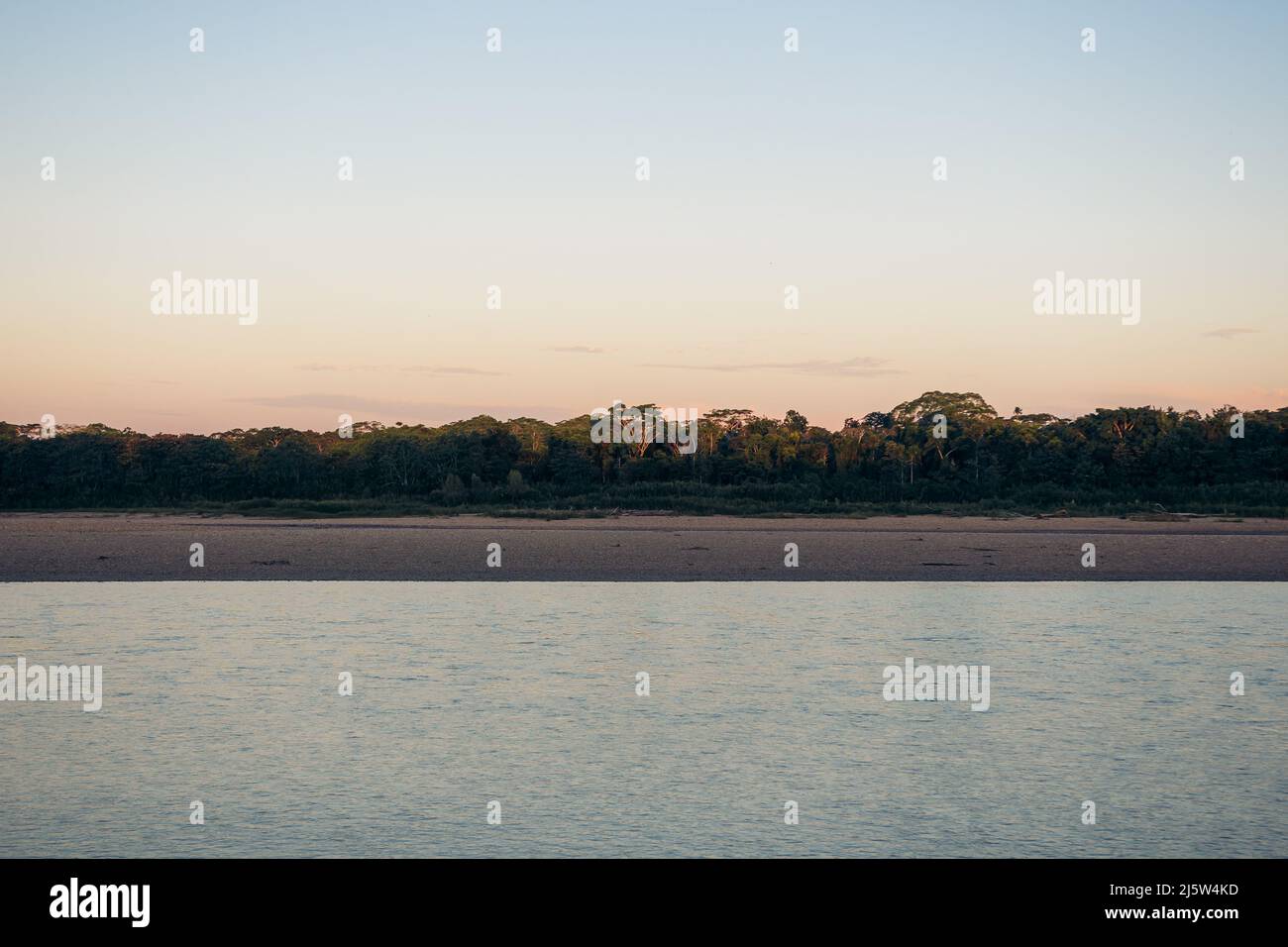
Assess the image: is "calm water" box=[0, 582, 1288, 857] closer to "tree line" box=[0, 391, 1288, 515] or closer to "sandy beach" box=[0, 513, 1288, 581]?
"sandy beach" box=[0, 513, 1288, 581]

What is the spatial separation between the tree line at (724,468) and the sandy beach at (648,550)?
30.3 feet

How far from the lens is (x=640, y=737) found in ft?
39.3

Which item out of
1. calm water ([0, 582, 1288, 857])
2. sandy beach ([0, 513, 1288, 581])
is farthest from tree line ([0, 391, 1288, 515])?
calm water ([0, 582, 1288, 857])

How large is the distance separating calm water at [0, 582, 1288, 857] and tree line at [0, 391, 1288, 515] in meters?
33.8

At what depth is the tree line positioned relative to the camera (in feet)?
187

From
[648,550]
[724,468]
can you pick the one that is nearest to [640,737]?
[648,550]

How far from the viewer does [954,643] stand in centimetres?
1792

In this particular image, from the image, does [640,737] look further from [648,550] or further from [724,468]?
[724,468]

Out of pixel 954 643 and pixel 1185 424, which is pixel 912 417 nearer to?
pixel 1185 424

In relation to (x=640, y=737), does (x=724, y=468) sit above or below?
above

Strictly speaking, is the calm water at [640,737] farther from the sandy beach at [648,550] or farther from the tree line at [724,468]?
the tree line at [724,468]

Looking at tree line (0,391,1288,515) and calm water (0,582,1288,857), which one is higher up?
tree line (0,391,1288,515)

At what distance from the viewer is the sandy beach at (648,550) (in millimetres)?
28984

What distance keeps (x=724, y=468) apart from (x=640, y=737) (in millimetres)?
55161
